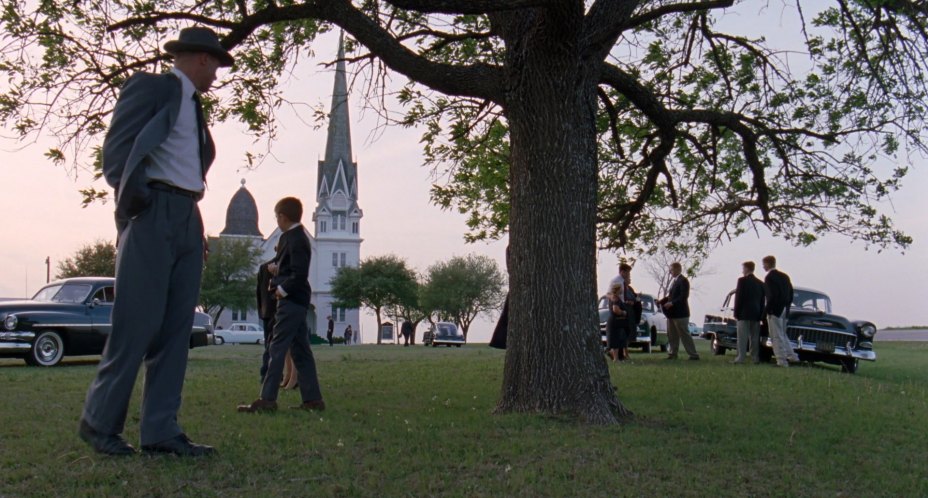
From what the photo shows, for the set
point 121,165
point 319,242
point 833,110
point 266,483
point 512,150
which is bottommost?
point 266,483

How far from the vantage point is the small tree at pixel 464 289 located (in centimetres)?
9856

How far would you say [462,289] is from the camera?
9850 cm

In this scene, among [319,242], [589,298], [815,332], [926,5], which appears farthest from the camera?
[319,242]

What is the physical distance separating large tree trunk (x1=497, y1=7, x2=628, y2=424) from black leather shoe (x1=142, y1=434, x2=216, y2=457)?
Result: 9.92ft

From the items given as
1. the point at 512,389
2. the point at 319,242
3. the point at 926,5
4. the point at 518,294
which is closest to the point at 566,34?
the point at 518,294

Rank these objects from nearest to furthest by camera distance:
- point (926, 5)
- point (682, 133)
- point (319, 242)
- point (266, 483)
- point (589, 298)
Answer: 1. point (266, 483)
2. point (589, 298)
3. point (926, 5)
4. point (682, 133)
5. point (319, 242)

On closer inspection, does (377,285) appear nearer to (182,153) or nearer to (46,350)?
(46,350)

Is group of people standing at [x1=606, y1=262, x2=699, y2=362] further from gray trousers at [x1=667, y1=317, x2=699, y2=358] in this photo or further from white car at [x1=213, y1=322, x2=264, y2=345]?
white car at [x1=213, y1=322, x2=264, y2=345]

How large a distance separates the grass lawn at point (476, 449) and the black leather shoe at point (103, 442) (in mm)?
73

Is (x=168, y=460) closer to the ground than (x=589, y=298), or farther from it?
closer to the ground

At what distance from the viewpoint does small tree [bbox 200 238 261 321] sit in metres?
85.7

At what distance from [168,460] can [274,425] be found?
1736 mm

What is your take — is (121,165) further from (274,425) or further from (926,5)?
(926,5)

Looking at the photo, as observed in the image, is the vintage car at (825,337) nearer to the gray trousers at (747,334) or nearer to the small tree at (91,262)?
the gray trousers at (747,334)
